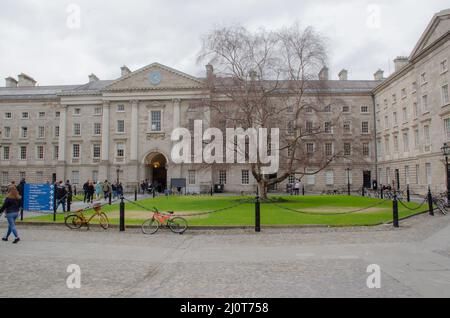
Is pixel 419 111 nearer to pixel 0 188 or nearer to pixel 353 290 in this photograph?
pixel 353 290

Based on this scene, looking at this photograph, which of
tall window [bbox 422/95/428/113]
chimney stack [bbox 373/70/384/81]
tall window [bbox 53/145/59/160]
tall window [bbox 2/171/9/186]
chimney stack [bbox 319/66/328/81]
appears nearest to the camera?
chimney stack [bbox 319/66/328/81]

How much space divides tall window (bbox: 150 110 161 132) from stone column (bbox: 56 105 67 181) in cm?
1348

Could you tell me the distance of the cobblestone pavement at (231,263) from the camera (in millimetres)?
5965

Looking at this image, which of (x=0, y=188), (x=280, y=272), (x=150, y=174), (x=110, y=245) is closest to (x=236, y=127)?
(x=110, y=245)

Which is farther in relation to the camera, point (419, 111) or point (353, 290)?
point (419, 111)

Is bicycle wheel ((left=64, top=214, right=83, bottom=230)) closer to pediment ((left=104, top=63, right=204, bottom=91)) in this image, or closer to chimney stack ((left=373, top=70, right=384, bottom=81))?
pediment ((left=104, top=63, right=204, bottom=91))

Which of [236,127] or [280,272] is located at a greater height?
[236,127]

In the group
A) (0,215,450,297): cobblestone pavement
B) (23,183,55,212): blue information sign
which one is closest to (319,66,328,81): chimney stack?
(0,215,450,297): cobblestone pavement

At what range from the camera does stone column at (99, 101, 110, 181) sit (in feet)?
160

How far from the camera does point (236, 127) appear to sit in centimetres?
2630

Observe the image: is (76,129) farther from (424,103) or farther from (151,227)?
(424,103)

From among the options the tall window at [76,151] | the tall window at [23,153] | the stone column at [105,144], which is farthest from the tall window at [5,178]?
the stone column at [105,144]
